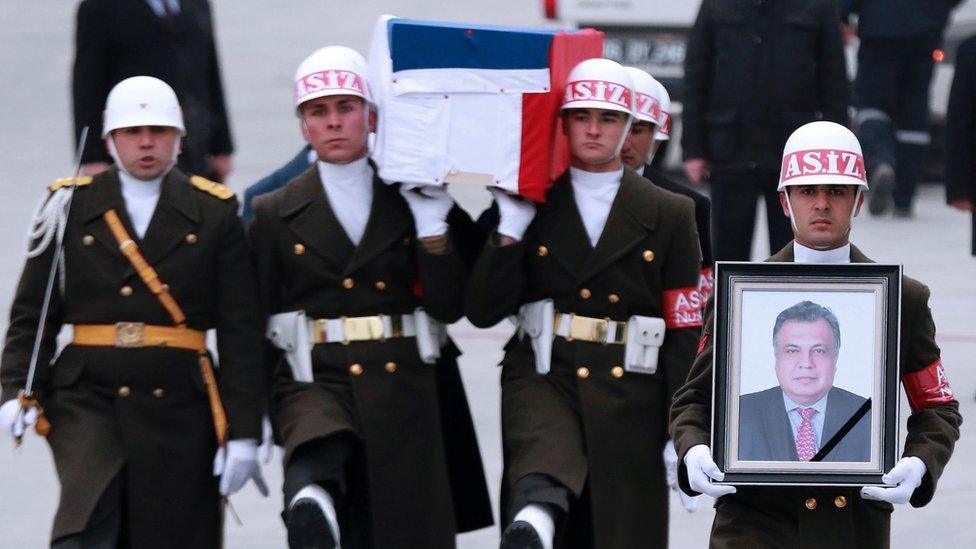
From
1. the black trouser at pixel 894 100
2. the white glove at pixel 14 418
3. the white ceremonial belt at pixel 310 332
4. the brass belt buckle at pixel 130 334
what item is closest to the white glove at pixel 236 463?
the white ceremonial belt at pixel 310 332

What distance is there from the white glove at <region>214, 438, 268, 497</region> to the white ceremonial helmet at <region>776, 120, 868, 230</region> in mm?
1968

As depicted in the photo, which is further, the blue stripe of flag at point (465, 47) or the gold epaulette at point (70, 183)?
the gold epaulette at point (70, 183)

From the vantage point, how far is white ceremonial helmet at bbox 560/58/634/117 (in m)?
6.61

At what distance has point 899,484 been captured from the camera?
205 inches

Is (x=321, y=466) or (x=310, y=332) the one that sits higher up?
(x=310, y=332)

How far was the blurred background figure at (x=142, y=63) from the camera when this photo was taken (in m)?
9.12

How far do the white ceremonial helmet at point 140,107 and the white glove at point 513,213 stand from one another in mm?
1018

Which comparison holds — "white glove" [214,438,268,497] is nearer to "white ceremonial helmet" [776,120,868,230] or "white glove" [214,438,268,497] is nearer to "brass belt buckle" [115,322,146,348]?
"brass belt buckle" [115,322,146,348]

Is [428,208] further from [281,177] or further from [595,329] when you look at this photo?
[281,177]

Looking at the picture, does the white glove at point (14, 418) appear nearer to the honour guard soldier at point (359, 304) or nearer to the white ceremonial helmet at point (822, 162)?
the honour guard soldier at point (359, 304)

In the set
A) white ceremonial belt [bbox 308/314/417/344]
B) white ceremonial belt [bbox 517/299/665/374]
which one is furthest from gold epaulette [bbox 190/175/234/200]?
white ceremonial belt [bbox 517/299/665/374]

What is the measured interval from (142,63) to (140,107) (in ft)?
8.69

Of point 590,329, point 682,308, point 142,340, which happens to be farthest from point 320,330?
point 682,308

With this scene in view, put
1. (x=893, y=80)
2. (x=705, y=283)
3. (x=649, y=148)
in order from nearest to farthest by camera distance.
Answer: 1. (x=705, y=283)
2. (x=649, y=148)
3. (x=893, y=80)
